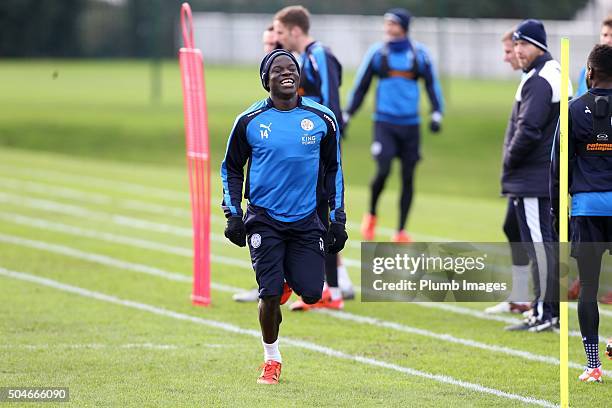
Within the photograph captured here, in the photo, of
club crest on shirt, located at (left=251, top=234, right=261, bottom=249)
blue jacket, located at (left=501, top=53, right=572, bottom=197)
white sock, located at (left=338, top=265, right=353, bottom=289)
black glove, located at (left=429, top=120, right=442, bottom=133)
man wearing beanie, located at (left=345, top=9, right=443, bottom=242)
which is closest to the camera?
club crest on shirt, located at (left=251, top=234, right=261, bottom=249)

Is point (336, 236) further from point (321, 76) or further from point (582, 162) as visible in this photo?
point (321, 76)

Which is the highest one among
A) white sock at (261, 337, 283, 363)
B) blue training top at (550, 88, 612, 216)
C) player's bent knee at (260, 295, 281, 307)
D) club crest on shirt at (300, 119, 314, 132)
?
club crest on shirt at (300, 119, 314, 132)

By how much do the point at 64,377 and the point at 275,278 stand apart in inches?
60.5

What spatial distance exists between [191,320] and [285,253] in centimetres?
236

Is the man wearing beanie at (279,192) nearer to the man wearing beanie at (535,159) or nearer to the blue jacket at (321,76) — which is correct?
the man wearing beanie at (535,159)

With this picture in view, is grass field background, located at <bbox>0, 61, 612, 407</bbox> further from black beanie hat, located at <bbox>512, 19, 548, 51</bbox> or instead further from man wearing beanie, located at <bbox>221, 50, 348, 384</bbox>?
black beanie hat, located at <bbox>512, 19, 548, 51</bbox>

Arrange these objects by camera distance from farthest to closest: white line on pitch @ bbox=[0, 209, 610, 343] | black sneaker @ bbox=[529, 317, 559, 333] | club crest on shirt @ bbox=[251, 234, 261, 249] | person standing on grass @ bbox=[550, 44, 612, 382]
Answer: white line on pitch @ bbox=[0, 209, 610, 343] < black sneaker @ bbox=[529, 317, 559, 333] < club crest on shirt @ bbox=[251, 234, 261, 249] < person standing on grass @ bbox=[550, 44, 612, 382]

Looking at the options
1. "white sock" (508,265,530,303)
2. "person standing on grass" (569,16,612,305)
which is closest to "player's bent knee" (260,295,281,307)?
"person standing on grass" (569,16,612,305)

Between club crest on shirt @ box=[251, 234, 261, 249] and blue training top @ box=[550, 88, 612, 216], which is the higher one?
blue training top @ box=[550, 88, 612, 216]

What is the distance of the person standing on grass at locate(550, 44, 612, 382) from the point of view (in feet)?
24.2

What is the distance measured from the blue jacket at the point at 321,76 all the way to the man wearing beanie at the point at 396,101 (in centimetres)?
401

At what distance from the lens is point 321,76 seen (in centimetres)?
998

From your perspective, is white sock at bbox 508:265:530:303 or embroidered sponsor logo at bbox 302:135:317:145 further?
white sock at bbox 508:265:530:303

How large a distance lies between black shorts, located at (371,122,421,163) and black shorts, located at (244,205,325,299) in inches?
263
